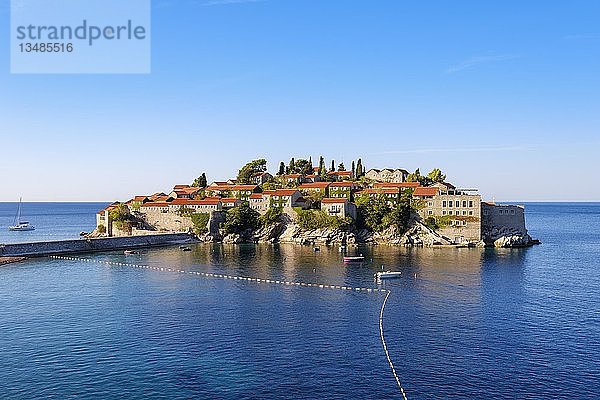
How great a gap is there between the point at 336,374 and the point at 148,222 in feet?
323

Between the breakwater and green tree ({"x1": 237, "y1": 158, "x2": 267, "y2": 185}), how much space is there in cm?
3870

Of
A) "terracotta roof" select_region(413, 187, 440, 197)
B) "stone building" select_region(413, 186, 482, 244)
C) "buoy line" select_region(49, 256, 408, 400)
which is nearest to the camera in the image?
"buoy line" select_region(49, 256, 408, 400)

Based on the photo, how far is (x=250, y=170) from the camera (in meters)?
154

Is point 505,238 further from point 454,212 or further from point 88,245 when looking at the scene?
point 88,245

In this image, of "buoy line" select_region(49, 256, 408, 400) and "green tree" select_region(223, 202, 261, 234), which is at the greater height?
"green tree" select_region(223, 202, 261, 234)

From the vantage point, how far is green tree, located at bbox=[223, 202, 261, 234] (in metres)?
112

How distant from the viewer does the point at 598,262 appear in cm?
8169

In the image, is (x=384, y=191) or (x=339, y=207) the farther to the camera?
(x=384, y=191)

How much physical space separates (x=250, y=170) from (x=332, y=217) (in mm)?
51763

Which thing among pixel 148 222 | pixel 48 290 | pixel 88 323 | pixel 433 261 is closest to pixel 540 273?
pixel 433 261

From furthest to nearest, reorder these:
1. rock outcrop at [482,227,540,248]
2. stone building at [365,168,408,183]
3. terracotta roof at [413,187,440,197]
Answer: stone building at [365,168,408,183], terracotta roof at [413,187,440,197], rock outcrop at [482,227,540,248]

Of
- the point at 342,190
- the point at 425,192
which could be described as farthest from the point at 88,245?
the point at 425,192

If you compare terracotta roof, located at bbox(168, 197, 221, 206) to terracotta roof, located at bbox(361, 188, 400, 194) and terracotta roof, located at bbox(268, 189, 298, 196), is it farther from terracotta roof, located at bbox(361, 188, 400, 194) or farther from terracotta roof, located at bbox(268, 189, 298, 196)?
terracotta roof, located at bbox(361, 188, 400, 194)

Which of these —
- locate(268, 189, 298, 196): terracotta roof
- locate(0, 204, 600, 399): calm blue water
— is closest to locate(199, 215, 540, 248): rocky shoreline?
locate(268, 189, 298, 196): terracotta roof
